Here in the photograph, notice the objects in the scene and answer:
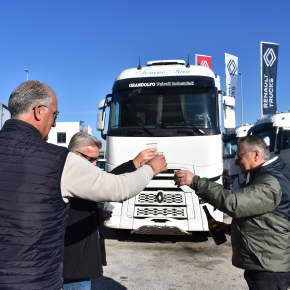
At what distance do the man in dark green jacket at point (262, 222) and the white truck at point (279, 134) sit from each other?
1040cm

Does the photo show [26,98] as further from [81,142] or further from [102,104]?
[102,104]

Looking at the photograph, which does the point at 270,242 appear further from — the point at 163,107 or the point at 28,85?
the point at 163,107

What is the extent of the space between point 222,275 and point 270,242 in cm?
284

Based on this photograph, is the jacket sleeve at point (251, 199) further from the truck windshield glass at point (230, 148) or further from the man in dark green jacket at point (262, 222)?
the truck windshield glass at point (230, 148)

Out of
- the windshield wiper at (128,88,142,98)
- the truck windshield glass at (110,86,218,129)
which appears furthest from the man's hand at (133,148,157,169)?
the windshield wiper at (128,88,142,98)

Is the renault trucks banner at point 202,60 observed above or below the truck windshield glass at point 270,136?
above

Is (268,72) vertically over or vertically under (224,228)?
over

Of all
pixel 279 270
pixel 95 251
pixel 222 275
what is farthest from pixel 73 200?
pixel 222 275

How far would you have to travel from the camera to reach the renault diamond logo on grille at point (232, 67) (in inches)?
800

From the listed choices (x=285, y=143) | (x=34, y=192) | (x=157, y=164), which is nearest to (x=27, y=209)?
(x=34, y=192)

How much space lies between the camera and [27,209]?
5.33ft

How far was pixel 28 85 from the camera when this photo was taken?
1872mm

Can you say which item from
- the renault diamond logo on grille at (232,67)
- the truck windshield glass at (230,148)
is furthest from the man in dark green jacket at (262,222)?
the renault diamond logo on grille at (232,67)

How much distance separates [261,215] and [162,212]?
385cm
